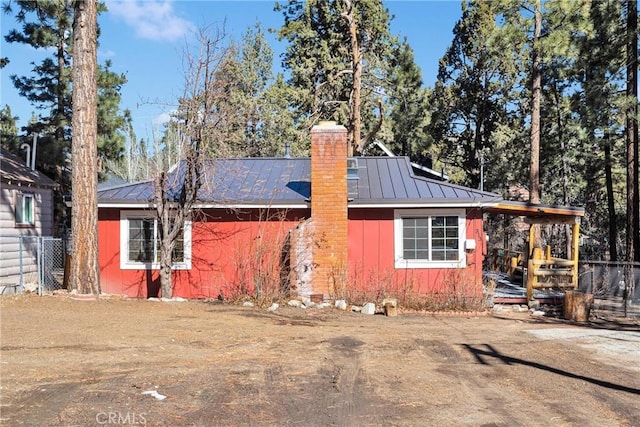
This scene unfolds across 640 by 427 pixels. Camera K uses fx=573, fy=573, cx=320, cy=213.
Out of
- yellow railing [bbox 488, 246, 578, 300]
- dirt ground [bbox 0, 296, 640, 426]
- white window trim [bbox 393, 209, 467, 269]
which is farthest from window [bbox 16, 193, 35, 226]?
yellow railing [bbox 488, 246, 578, 300]

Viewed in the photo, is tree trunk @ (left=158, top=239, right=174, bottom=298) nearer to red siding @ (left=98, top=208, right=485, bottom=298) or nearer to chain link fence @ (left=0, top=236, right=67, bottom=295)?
red siding @ (left=98, top=208, right=485, bottom=298)

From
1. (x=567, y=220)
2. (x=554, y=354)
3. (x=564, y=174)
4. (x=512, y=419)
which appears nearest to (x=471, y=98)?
(x=564, y=174)

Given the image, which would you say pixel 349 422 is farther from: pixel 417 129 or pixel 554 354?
pixel 417 129

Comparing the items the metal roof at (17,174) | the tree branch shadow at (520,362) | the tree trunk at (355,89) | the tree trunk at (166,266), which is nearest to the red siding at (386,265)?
the tree trunk at (166,266)

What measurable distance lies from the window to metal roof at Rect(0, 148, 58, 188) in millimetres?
411

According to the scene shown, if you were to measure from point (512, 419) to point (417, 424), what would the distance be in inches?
38.5

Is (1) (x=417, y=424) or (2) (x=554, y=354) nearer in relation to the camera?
(1) (x=417, y=424)

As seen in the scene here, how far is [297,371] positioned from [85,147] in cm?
839

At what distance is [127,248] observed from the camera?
47.8ft

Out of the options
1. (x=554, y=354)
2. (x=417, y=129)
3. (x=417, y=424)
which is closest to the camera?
(x=417, y=424)

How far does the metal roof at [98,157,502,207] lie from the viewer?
13820 mm

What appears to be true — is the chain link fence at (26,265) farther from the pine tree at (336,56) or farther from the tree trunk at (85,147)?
the pine tree at (336,56)

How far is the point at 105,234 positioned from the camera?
1458cm

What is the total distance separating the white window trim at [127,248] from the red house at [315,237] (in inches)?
1.0
